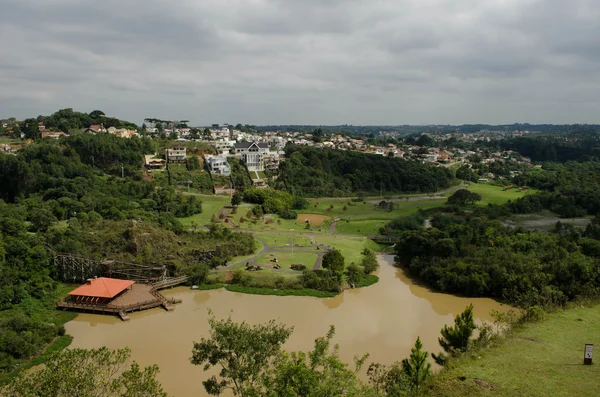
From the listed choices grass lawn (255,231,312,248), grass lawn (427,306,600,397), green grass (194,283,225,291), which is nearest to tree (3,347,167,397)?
grass lawn (427,306,600,397)

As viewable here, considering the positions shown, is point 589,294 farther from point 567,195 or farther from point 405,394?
point 567,195

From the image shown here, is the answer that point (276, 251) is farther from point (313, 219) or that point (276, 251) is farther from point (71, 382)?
point (71, 382)

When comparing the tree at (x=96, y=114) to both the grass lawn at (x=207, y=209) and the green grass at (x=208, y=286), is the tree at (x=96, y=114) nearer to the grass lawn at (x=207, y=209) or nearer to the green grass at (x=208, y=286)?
the grass lawn at (x=207, y=209)

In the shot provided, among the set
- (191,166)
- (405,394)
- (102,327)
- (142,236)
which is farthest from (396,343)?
(191,166)

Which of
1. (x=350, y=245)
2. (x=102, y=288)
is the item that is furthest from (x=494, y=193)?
(x=102, y=288)

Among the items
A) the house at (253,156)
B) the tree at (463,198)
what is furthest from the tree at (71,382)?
the house at (253,156)
